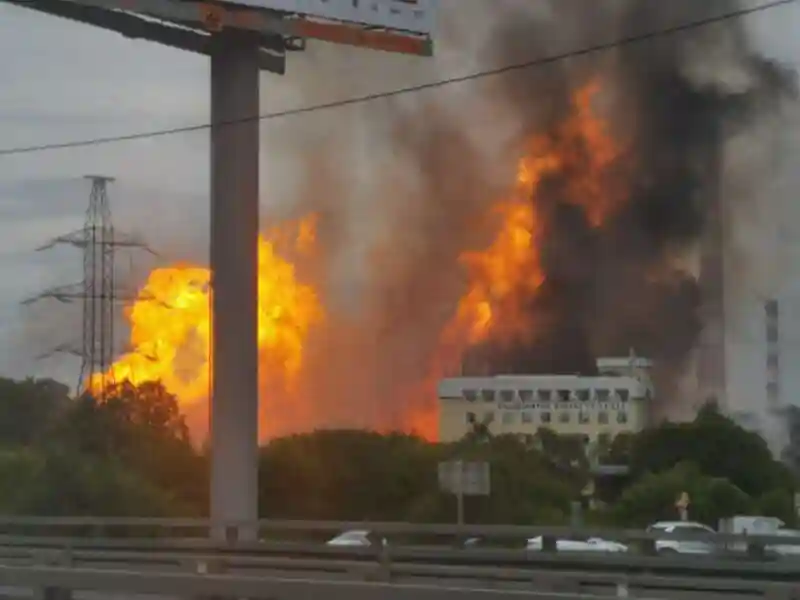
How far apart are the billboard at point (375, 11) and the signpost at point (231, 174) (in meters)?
0.05

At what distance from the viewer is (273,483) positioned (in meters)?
41.2

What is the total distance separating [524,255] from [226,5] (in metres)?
22.2

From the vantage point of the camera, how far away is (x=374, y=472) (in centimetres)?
4234

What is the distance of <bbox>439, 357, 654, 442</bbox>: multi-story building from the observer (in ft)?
162

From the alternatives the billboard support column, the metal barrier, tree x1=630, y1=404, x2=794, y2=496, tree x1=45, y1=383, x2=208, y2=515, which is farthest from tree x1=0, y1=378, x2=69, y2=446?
the metal barrier

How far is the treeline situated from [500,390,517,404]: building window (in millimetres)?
2175

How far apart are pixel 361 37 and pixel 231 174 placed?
451cm

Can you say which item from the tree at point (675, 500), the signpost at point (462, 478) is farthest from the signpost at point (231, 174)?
the tree at point (675, 500)

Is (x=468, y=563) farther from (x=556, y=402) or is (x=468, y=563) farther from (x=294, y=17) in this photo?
(x=556, y=402)

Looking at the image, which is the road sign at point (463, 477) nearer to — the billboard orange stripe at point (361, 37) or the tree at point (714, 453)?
the billboard orange stripe at point (361, 37)

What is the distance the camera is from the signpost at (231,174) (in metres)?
28.8

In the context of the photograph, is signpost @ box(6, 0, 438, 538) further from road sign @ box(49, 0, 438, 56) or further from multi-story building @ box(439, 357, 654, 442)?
multi-story building @ box(439, 357, 654, 442)

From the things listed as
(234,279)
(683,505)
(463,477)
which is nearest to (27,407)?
(234,279)

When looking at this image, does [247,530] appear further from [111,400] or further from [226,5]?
[111,400]
